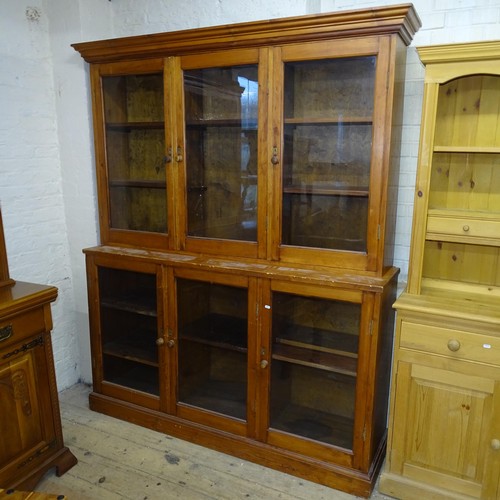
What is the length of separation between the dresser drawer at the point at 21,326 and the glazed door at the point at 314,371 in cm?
108

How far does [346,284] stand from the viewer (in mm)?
1942

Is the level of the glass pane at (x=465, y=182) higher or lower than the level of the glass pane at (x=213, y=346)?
higher

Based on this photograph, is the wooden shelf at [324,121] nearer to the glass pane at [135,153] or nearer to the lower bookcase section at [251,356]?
the lower bookcase section at [251,356]

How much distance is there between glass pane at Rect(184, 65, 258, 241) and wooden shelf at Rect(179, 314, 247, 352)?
44cm

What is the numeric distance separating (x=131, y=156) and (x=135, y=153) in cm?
3

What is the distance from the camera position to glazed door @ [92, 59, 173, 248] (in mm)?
2453

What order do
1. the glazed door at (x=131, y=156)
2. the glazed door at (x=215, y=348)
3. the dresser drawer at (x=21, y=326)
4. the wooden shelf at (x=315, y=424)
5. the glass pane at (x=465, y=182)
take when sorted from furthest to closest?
the glazed door at (x=131, y=156) → the glazed door at (x=215, y=348) → the wooden shelf at (x=315, y=424) → the glass pane at (x=465, y=182) → the dresser drawer at (x=21, y=326)

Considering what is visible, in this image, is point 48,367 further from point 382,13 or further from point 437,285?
point 382,13

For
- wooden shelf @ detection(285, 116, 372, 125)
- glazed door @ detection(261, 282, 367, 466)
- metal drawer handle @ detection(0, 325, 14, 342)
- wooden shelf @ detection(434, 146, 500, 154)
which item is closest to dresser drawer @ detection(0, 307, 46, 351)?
metal drawer handle @ detection(0, 325, 14, 342)

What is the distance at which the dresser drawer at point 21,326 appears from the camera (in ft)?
6.29

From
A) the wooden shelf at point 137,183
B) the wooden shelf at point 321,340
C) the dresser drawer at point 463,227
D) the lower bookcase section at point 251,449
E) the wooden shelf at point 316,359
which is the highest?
the wooden shelf at point 137,183

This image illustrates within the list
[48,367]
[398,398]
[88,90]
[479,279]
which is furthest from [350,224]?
[88,90]

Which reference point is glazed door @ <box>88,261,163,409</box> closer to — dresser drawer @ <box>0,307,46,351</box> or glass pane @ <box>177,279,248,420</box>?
glass pane @ <box>177,279,248,420</box>

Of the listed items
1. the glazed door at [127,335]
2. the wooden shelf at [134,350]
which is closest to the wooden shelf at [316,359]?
the glazed door at [127,335]
